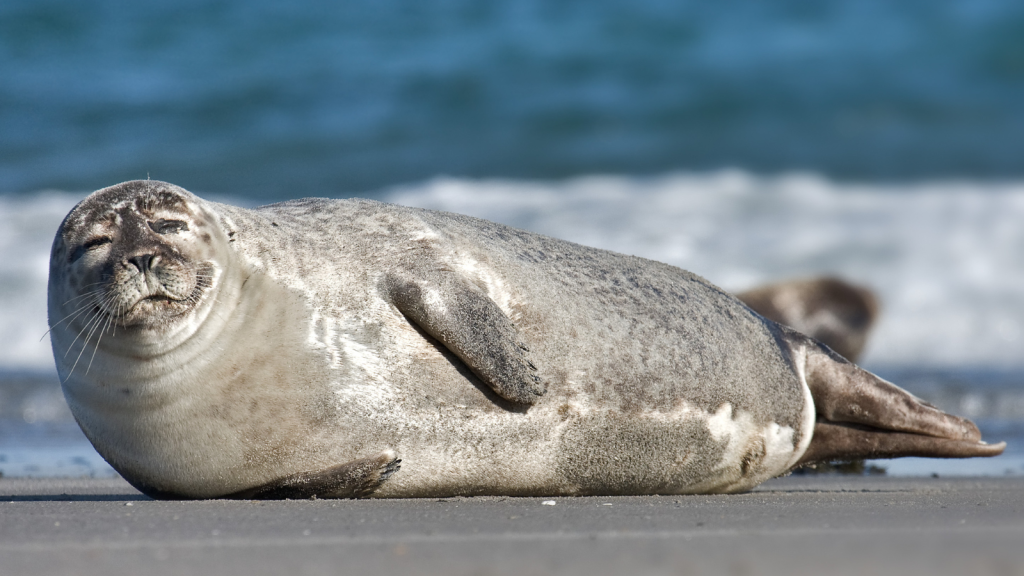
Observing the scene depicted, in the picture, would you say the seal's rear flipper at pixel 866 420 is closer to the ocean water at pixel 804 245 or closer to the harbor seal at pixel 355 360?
the harbor seal at pixel 355 360

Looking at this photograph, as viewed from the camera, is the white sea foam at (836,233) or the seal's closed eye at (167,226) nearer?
the seal's closed eye at (167,226)

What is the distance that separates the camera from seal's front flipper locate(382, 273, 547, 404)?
11.7 feet

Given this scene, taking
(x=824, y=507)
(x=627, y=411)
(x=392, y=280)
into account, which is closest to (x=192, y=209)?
(x=392, y=280)

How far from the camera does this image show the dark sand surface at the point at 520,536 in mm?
Result: 2082

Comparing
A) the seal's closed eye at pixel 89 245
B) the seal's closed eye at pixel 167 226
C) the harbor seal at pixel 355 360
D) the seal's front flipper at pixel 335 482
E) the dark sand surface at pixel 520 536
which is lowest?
the dark sand surface at pixel 520 536

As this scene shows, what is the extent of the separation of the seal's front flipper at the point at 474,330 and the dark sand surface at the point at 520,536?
406mm

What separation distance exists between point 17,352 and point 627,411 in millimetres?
7370

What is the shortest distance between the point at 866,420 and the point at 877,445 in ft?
0.45

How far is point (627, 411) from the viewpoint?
388 cm

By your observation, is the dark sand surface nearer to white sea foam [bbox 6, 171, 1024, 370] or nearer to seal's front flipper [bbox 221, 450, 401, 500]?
seal's front flipper [bbox 221, 450, 401, 500]

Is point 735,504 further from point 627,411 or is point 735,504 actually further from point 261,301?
point 261,301

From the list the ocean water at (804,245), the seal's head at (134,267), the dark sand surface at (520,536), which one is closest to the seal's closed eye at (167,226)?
the seal's head at (134,267)

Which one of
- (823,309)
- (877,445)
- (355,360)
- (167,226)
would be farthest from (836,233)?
(167,226)

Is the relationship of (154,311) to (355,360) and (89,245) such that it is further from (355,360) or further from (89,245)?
(355,360)
